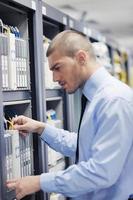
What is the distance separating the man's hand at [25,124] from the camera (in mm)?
1873

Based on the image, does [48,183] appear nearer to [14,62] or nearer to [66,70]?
[66,70]

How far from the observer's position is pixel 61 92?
98.5 inches

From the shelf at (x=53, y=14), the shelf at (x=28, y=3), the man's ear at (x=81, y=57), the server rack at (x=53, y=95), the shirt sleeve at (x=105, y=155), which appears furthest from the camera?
the server rack at (x=53, y=95)

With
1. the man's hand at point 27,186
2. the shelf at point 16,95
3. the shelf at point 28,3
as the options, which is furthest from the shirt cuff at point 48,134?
the shelf at point 28,3

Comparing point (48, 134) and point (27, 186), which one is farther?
point (48, 134)

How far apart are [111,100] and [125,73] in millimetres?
3885

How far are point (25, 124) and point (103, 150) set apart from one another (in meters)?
0.54

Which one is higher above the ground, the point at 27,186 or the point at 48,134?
the point at 48,134

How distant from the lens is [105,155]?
4.93ft

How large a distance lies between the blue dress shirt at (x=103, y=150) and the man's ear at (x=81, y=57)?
8cm

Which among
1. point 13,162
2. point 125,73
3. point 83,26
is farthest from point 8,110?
point 125,73

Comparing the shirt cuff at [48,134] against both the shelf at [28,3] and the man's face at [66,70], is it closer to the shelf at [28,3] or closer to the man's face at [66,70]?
the man's face at [66,70]

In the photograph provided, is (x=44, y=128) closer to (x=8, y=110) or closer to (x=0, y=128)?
(x=8, y=110)

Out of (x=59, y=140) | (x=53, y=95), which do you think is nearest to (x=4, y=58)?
(x=59, y=140)
